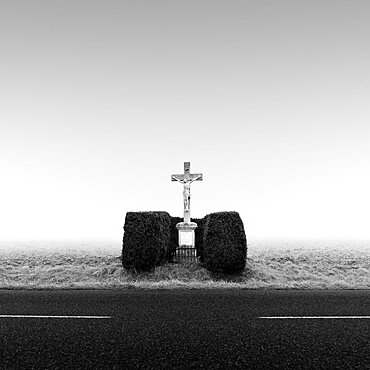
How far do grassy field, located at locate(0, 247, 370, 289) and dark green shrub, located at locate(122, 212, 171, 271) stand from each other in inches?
17.1

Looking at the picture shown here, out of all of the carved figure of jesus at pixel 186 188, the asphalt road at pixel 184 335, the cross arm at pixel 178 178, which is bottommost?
the asphalt road at pixel 184 335

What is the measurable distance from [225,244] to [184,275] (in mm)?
2033

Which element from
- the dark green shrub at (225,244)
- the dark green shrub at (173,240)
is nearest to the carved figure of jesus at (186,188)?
the dark green shrub at (173,240)

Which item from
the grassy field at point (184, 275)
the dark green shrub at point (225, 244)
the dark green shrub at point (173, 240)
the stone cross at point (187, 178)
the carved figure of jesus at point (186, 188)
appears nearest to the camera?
the grassy field at point (184, 275)

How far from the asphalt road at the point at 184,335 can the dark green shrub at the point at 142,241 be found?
519 centimetres

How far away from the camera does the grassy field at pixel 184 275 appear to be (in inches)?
492

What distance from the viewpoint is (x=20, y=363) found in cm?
437

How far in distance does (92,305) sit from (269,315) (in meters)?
3.83

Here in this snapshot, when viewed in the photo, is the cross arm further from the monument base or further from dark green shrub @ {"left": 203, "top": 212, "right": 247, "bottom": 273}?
dark green shrub @ {"left": 203, "top": 212, "right": 247, "bottom": 273}

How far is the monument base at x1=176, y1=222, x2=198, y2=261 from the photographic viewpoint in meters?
16.6

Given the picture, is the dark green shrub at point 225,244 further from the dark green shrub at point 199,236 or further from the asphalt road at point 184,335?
the asphalt road at point 184,335

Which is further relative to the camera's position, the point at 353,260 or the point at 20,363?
the point at 353,260

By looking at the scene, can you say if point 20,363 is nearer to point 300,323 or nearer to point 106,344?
point 106,344

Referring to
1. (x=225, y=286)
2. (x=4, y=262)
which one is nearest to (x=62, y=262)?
(x=4, y=262)
